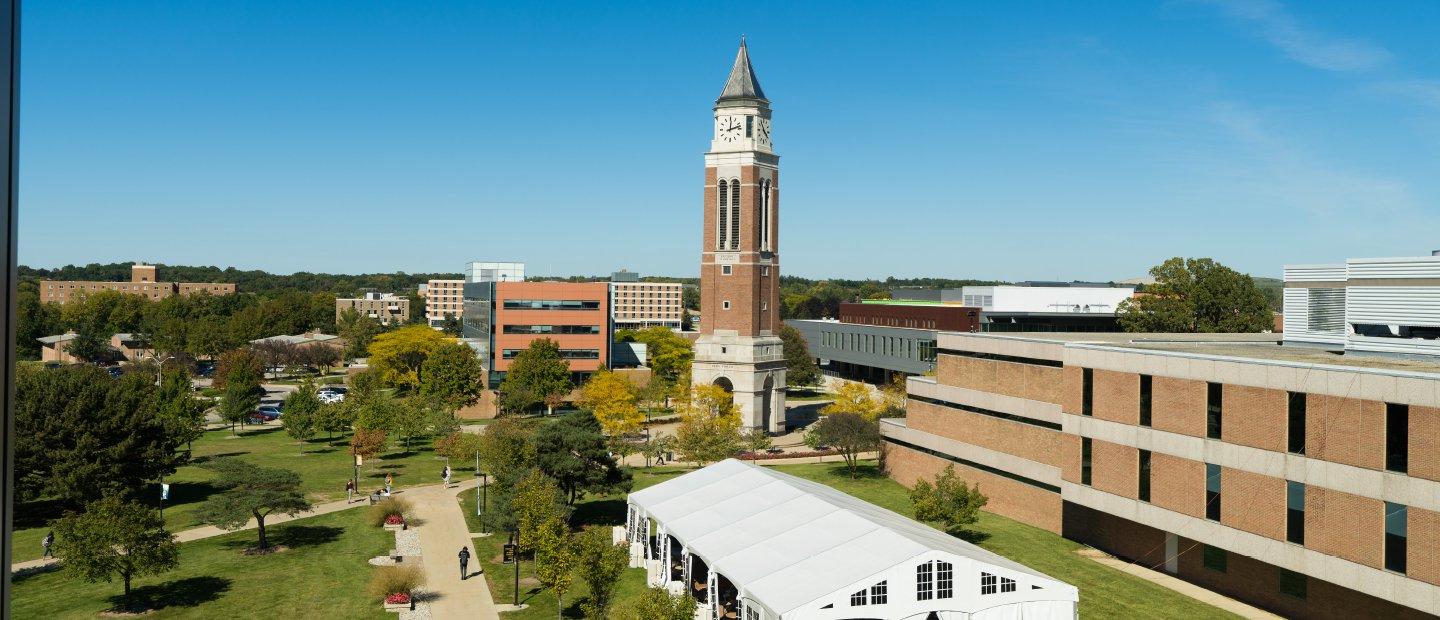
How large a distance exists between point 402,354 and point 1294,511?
78917 mm

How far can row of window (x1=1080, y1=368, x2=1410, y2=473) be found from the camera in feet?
82.8

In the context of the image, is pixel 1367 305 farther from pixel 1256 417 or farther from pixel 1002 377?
pixel 1002 377

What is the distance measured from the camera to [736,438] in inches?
2148

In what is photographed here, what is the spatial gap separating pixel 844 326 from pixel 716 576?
7455cm

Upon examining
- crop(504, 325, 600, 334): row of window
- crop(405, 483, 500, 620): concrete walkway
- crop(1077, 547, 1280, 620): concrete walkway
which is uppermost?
crop(504, 325, 600, 334): row of window

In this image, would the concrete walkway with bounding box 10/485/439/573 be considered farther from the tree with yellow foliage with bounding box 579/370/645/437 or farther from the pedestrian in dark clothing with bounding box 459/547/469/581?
the tree with yellow foliage with bounding box 579/370/645/437

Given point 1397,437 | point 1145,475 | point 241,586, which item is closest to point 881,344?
point 1145,475

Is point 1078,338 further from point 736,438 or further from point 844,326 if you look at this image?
point 844,326

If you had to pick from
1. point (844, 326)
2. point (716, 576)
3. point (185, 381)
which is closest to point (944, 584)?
point (716, 576)

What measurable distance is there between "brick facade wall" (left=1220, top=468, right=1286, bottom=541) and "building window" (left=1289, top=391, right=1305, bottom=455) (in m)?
1.07

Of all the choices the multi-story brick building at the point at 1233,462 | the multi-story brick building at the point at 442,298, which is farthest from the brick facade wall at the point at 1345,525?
the multi-story brick building at the point at 442,298

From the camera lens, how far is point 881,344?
9169cm

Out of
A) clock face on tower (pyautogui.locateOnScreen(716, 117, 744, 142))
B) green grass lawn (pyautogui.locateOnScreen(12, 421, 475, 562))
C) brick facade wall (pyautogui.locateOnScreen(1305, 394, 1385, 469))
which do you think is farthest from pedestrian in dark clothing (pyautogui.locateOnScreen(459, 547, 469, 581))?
clock face on tower (pyautogui.locateOnScreen(716, 117, 744, 142))

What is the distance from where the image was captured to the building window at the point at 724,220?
68375mm
